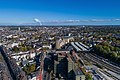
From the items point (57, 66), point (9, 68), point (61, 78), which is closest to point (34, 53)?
point (9, 68)

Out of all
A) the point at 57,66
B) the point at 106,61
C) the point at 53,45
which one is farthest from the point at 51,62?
the point at 53,45

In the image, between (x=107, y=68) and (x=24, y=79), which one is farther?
(x=107, y=68)

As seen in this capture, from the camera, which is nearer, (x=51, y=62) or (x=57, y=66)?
(x=57, y=66)

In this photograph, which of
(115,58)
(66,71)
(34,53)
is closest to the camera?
(66,71)

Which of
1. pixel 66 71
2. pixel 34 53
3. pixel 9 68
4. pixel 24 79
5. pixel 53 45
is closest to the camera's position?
pixel 24 79

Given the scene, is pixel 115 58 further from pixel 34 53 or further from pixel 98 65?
pixel 34 53

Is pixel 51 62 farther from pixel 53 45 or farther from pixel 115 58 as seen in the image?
pixel 53 45

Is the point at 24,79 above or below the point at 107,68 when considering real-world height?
above

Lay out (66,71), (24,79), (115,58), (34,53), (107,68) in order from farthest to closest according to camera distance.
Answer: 1. (34,53)
2. (115,58)
3. (107,68)
4. (66,71)
5. (24,79)

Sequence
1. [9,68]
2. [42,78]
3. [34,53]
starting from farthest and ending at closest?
[34,53], [9,68], [42,78]
